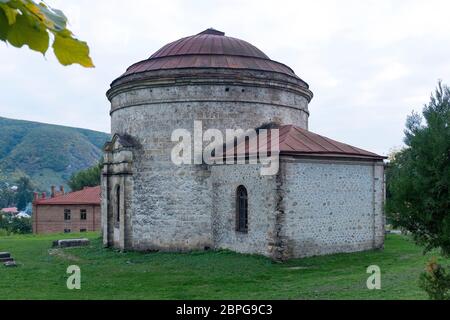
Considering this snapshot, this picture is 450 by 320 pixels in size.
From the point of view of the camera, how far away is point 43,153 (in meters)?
125

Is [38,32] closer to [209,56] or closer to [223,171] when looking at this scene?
[223,171]

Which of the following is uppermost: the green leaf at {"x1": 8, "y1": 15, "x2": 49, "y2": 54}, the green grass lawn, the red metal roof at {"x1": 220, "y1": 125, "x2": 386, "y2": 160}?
the red metal roof at {"x1": 220, "y1": 125, "x2": 386, "y2": 160}

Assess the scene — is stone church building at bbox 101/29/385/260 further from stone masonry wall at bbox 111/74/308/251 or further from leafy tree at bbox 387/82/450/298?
leafy tree at bbox 387/82/450/298

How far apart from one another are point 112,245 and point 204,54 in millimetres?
9328

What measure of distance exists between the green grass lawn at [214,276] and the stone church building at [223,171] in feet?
2.97

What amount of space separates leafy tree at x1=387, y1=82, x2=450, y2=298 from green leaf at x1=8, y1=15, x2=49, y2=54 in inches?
269

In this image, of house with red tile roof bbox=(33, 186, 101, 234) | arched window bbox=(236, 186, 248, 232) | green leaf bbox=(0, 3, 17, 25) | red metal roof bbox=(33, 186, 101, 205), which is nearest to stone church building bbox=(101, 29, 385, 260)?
arched window bbox=(236, 186, 248, 232)

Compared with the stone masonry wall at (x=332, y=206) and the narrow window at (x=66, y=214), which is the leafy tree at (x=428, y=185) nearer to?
the stone masonry wall at (x=332, y=206)

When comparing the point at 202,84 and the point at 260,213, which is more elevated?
the point at 202,84

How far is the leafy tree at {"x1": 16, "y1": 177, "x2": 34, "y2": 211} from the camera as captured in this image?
91.6 m

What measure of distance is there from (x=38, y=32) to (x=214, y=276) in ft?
40.7

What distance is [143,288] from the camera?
39.6 ft
